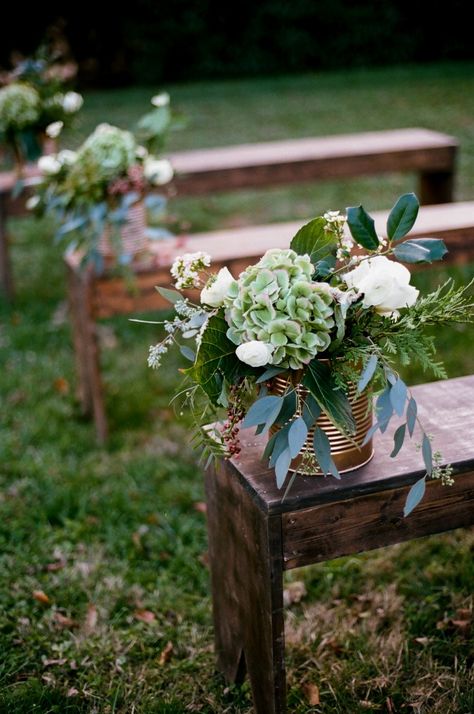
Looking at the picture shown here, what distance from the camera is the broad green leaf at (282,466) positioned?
1.53 meters

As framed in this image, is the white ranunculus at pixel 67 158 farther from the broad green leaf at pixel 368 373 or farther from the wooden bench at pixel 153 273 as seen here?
the broad green leaf at pixel 368 373

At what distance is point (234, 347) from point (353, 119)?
8.72m

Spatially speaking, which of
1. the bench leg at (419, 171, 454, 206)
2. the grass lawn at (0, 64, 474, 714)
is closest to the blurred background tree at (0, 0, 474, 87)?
the bench leg at (419, 171, 454, 206)

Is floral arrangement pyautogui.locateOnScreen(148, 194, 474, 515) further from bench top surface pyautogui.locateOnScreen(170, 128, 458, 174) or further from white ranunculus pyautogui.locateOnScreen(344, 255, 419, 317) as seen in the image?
bench top surface pyautogui.locateOnScreen(170, 128, 458, 174)

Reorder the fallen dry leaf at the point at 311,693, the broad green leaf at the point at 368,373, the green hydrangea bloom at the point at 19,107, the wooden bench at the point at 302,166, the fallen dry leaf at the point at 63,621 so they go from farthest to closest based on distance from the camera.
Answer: the wooden bench at the point at 302,166
the green hydrangea bloom at the point at 19,107
the fallen dry leaf at the point at 63,621
the fallen dry leaf at the point at 311,693
the broad green leaf at the point at 368,373

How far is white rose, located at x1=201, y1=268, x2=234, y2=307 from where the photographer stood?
162cm

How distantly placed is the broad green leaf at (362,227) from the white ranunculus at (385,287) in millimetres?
83

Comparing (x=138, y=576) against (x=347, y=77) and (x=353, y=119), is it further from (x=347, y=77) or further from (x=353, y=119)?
(x=347, y=77)

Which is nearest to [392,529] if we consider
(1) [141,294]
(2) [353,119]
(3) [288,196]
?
(1) [141,294]

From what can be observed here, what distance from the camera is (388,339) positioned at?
1.58 m

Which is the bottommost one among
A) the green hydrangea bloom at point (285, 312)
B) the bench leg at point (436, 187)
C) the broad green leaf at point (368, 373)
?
the bench leg at point (436, 187)

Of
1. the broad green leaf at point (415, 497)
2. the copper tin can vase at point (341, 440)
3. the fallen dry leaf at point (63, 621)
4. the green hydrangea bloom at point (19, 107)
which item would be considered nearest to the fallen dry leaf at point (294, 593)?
the fallen dry leaf at point (63, 621)

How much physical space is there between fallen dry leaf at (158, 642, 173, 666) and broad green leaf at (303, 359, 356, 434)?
1094 millimetres

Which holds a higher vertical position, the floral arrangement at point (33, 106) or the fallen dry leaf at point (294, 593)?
the floral arrangement at point (33, 106)
